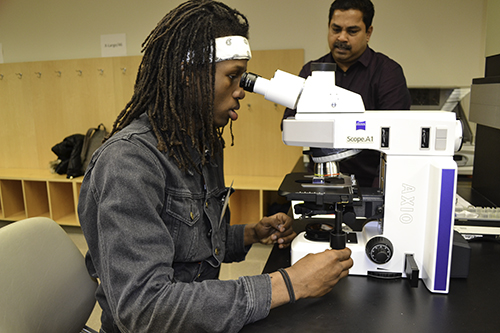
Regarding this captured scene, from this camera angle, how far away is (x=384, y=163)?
1.03m

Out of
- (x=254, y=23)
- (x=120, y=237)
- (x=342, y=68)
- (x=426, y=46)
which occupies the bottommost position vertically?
(x=120, y=237)

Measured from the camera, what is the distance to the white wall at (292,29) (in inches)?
113

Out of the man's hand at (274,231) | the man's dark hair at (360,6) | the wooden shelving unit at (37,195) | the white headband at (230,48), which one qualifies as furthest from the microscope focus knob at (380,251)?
the wooden shelving unit at (37,195)

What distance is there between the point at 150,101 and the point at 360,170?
1321mm

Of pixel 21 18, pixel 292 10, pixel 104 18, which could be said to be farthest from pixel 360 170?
pixel 21 18

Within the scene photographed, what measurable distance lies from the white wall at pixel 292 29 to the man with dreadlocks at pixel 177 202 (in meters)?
2.27

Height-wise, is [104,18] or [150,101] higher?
[104,18]

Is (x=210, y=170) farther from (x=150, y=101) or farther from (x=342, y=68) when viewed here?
(x=342, y=68)

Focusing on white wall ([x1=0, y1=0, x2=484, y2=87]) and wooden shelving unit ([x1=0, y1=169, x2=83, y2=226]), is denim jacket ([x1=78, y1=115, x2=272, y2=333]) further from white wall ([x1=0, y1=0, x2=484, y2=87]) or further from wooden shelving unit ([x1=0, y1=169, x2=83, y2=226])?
wooden shelving unit ([x1=0, y1=169, x2=83, y2=226])

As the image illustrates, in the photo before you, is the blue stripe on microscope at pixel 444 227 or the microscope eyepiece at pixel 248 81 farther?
the microscope eyepiece at pixel 248 81

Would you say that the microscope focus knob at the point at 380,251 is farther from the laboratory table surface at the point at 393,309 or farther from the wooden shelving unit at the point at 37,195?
the wooden shelving unit at the point at 37,195

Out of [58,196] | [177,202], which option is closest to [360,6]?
[177,202]

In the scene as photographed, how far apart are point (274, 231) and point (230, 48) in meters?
0.56

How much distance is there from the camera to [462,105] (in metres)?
2.83
